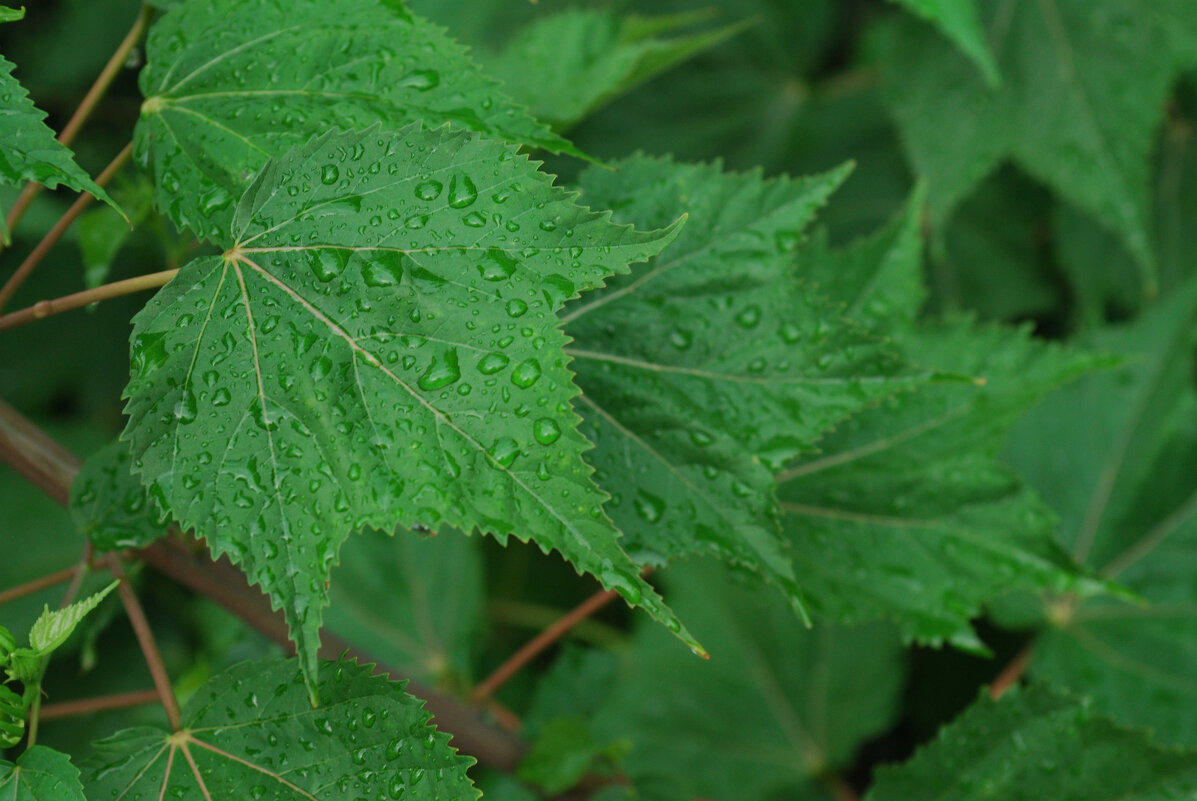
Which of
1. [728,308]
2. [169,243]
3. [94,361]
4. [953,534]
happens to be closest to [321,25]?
[169,243]

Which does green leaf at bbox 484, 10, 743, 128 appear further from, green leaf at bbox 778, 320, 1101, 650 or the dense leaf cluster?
green leaf at bbox 778, 320, 1101, 650

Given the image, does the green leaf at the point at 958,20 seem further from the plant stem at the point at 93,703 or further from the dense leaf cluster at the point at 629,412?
the plant stem at the point at 93,703

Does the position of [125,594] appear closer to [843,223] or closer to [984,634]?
[984,634]

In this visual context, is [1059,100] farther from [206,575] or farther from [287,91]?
[206,575]

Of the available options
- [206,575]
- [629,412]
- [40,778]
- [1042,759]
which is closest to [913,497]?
[1042,759]

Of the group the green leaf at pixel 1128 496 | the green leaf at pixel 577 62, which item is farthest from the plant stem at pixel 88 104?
the green leaf at pixel 1128 496

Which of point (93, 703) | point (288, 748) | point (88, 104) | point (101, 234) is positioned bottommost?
point (93, 703)

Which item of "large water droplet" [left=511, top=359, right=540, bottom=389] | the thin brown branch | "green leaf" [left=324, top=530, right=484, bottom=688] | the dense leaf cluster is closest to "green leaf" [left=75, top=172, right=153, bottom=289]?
the dense leaf cluster
